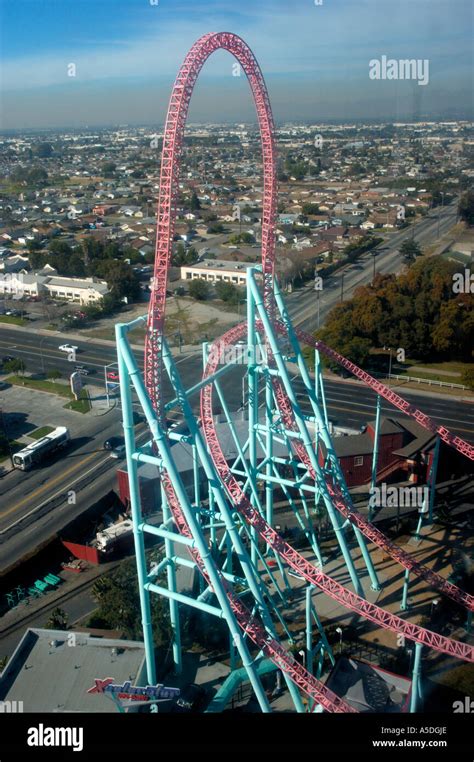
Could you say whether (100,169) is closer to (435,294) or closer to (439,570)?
(435,294)

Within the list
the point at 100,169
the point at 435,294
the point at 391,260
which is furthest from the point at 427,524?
the point at 100,169

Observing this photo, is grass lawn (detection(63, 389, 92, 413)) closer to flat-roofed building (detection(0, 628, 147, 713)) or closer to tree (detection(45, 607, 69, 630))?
tree (detection(45, 607, 69, 630))

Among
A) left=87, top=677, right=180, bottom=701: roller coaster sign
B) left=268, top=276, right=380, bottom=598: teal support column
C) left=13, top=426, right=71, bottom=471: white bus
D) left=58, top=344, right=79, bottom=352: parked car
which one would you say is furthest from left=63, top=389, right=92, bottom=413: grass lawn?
left=87, top=677, right=180, bottom=701: roller coaster sign

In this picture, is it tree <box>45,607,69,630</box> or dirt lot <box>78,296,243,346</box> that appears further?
dirt lot <box>78,296,243,346</box>

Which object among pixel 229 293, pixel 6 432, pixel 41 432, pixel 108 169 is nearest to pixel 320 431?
pixel 41 432

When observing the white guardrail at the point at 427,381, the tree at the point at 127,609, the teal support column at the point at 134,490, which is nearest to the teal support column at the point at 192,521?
the teal support column at the point at 134,490

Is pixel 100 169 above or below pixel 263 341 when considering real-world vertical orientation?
above
